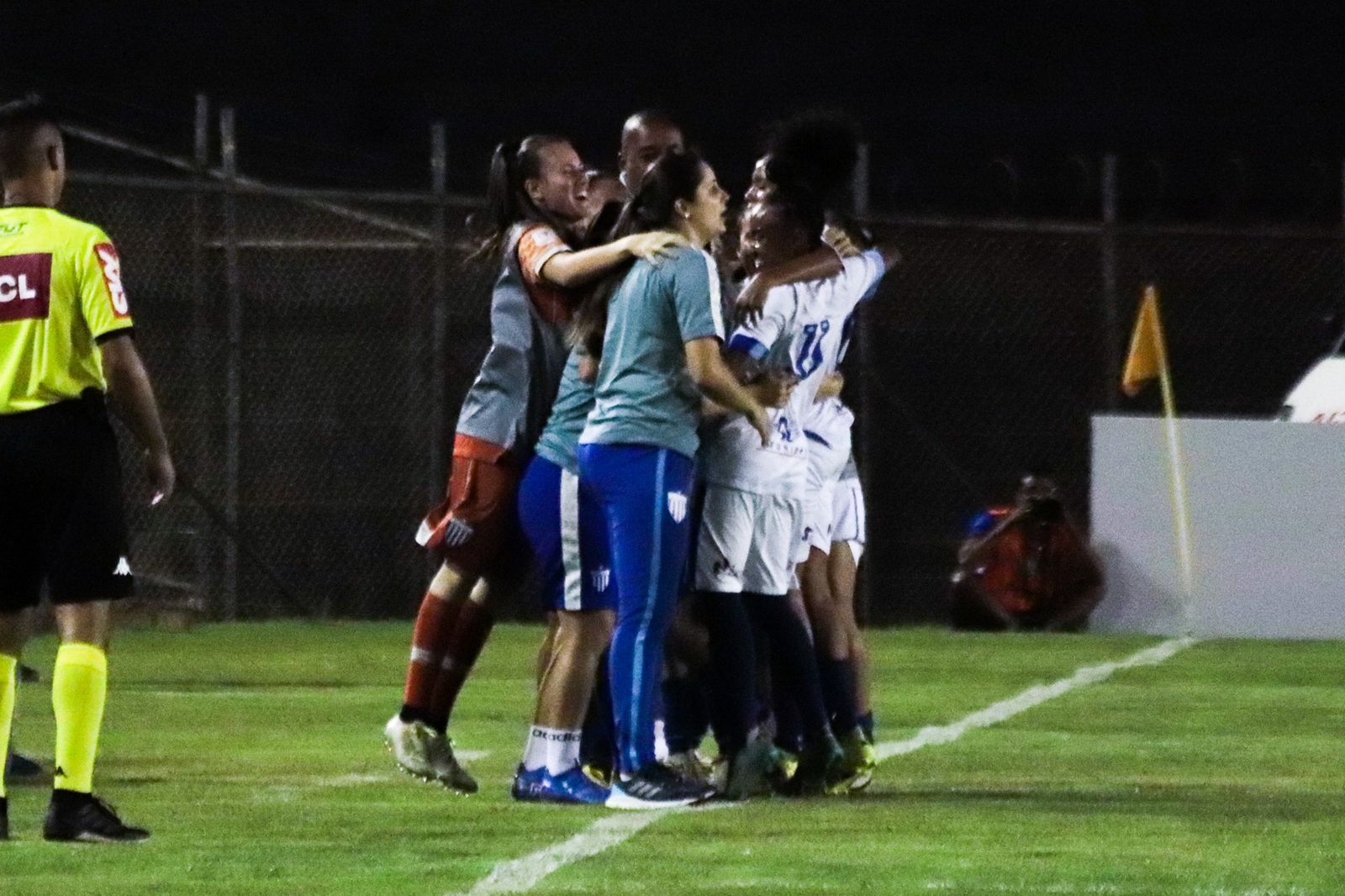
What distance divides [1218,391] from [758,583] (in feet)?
40.2

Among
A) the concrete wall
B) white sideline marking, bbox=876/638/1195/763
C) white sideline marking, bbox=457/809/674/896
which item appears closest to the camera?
white sideline marking, bbox=457/809/674/896

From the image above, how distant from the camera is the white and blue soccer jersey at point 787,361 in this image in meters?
8.80

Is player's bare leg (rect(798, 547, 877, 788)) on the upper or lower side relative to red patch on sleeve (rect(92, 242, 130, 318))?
lower

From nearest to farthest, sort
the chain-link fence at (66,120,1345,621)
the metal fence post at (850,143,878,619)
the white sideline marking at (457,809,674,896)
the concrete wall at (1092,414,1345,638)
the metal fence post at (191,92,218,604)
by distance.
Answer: the white sideline marking at (457,809,674,896)
the concrete wall at (1092,414,1345,638)
the metal fence post at (191,92,218,604)
the chain-link fence at (66,120,1345,621)
the metal fence post at (850,143,878,619)

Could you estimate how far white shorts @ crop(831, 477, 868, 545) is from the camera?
9875 mm

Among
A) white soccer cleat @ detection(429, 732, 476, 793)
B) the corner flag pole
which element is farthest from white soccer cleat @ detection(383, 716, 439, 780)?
the corner flag pole

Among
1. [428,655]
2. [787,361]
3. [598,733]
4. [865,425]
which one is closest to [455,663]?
[428,655]

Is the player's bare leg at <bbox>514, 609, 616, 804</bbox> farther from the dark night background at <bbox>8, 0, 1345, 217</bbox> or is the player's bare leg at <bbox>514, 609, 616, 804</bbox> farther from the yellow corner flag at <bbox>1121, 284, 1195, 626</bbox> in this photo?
the dark night background at <bbox>8, 0, 1345, 217</bbox>

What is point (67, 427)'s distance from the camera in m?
7.84

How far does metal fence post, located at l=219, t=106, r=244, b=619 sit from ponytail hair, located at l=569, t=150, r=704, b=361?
29.4 feet

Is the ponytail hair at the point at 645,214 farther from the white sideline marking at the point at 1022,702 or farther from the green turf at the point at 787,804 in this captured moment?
the white sideline marking at the point at 1022,702

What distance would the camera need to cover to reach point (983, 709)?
40.2 ft

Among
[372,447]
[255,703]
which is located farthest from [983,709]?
[372,447]

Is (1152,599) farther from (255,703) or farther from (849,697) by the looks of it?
(849,697)
